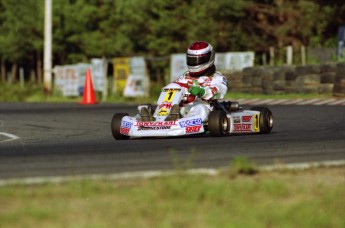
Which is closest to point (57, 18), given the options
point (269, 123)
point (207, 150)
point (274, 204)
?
point (269, 123)

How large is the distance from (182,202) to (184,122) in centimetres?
523

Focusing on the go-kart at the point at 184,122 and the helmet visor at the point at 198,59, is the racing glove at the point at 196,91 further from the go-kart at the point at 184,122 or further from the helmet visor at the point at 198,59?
the helmet visor at the point at 198,59

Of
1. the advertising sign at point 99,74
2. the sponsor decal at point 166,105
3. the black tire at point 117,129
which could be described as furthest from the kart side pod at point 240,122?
the advertising sign at point 99,74

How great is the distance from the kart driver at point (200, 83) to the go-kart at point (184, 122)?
8 centimetres

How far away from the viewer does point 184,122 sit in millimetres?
11766

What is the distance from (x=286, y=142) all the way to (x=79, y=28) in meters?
39.2

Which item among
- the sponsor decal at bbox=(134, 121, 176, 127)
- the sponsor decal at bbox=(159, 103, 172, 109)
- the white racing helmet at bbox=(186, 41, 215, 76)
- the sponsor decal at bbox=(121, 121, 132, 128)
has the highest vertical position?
the white racing helmet at bbox=(186, 41, 215, 76)

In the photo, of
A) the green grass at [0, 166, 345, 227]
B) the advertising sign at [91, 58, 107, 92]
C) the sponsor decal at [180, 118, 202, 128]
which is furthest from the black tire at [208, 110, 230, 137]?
the advertising sign at [91, 58, 107, 92]

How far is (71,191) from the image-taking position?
6793 millimetres

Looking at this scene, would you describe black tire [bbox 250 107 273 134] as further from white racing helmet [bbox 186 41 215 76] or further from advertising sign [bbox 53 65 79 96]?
advertising sign [bbox 53 65 79 96]

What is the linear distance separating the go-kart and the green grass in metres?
4.46

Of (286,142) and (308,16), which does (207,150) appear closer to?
(286,142)

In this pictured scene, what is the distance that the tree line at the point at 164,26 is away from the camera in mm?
35000

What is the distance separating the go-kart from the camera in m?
11.8
